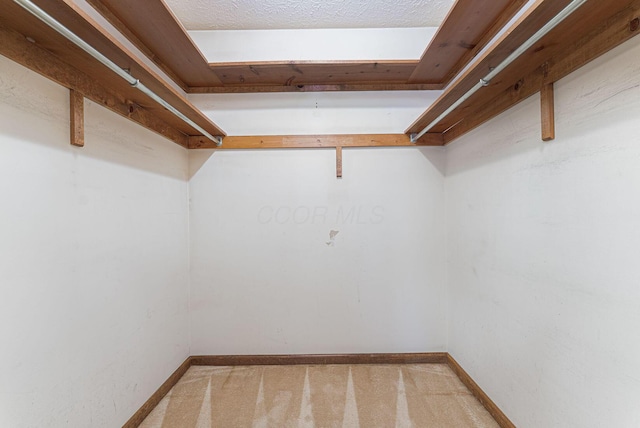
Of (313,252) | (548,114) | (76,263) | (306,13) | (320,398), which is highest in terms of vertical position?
(306,13)

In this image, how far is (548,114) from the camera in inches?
48.3

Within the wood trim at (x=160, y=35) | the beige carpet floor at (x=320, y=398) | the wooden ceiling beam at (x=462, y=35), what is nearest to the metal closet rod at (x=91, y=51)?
the wood trim at (x=160, y=35)

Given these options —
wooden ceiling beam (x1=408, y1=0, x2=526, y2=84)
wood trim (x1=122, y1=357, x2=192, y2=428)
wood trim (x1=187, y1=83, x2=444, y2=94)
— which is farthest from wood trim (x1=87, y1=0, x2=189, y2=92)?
wood trim (x1=122, y1=357, x2=192, y2=428)

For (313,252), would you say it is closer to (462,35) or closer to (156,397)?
(156,397)

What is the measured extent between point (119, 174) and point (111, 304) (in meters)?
0.76

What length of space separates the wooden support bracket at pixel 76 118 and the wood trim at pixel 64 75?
0.09 feet

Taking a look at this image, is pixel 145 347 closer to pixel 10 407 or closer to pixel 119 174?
pixel 10 407

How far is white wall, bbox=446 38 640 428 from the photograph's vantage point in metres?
0.94

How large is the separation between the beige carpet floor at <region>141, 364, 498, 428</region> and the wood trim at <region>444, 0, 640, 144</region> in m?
1.98

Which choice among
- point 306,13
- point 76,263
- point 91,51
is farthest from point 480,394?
point 306,13

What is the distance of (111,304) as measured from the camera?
1.45 metres

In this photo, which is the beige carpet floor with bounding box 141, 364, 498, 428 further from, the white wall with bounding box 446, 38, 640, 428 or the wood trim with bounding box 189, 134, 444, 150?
the wood trim with bounding box 189, 134, 444, 150

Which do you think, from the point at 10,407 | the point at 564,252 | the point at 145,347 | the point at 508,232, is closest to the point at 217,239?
the point at 145,347

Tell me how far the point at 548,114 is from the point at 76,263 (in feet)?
7.93
